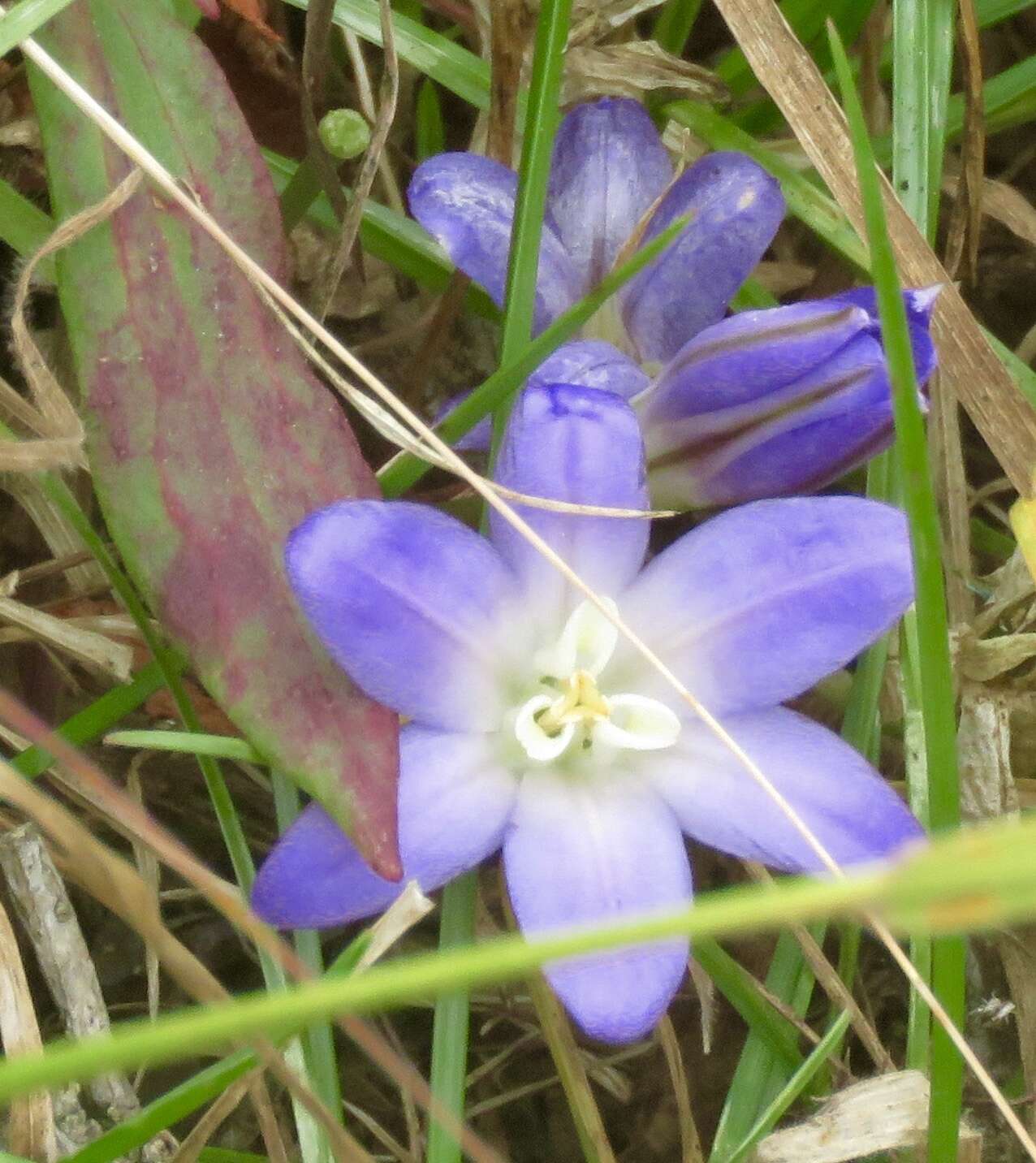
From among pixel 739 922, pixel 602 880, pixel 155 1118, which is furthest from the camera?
pixel 602 880

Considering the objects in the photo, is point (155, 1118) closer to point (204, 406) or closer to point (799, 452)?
point (204, 406)

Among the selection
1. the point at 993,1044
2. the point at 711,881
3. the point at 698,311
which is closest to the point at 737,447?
the point at 698,311

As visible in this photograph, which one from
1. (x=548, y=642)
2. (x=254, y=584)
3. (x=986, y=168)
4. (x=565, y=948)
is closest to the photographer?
(x=565, y=948)

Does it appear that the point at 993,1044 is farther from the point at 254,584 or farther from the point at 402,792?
the point at 254,584

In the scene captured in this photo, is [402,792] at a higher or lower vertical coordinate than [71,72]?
lower

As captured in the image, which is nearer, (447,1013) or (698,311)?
(447,1013)

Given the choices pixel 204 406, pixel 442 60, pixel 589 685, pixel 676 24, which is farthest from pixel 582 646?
pixel 676 24

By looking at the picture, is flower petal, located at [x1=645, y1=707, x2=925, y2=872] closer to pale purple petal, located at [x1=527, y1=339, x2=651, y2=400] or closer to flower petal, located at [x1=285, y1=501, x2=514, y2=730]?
flower petal, located at [x1=285, y1=501, x2=514, y2=730]
